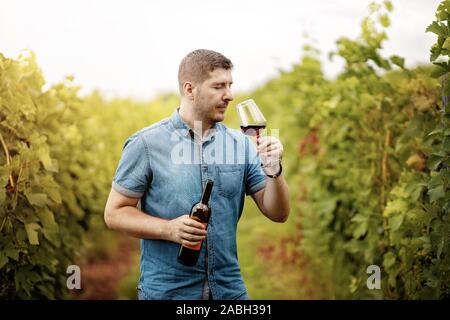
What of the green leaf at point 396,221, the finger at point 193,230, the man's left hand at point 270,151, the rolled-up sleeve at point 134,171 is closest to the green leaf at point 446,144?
the green leaf at point 396,221

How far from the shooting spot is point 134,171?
10.9 ft

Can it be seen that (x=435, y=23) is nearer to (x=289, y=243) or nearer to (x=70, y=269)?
(x=70, y=269)

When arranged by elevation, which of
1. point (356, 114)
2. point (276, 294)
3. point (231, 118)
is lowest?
point (276, 294)

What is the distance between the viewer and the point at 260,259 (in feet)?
29.1

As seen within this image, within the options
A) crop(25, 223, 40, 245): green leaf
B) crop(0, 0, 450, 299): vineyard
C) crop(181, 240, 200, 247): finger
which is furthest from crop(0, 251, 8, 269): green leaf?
crop(181, 240, 200, 247): finger

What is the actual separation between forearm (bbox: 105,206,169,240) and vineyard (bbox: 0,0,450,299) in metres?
1.16

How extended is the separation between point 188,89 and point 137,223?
2.37 feet

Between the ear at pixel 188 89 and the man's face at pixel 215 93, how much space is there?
0.15 feet

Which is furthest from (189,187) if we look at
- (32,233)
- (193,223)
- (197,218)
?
(32,233)

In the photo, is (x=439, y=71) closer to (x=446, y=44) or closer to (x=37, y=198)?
(x=446, y=44)

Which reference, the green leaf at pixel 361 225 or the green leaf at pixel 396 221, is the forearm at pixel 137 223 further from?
the green leaf at pixel 361 225
